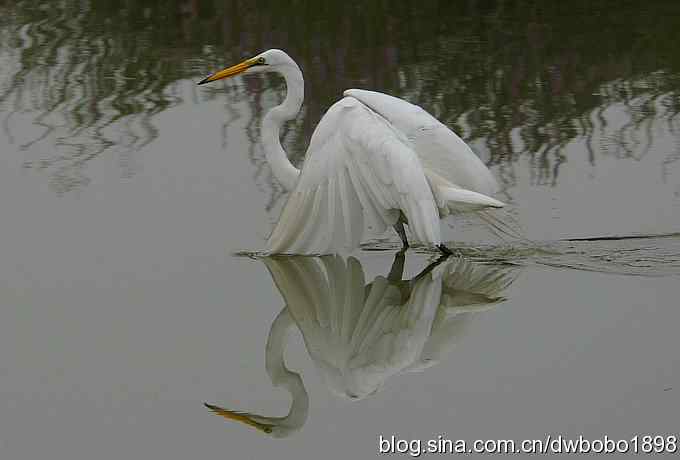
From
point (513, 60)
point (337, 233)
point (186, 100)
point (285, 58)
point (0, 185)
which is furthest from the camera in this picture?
point (513, 60)

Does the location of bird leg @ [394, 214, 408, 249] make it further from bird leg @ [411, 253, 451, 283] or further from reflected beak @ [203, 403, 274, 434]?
reflected beak @ [203, 403, 274, 434]

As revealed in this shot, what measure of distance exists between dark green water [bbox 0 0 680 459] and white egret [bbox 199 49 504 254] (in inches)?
7.8

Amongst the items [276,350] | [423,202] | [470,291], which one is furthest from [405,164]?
[276,350]

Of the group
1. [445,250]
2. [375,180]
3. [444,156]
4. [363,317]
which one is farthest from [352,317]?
[444,156]

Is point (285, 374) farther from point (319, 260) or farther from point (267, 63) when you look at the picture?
point (267, 63)

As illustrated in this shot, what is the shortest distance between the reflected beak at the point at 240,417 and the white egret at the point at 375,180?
1358 millimetres

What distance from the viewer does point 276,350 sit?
4.98m

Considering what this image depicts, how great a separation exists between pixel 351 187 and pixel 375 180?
0.18 meters

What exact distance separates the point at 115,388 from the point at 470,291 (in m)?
1.78

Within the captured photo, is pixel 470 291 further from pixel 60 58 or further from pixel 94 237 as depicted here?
pixel 60 58

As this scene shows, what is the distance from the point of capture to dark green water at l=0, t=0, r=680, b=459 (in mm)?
4512

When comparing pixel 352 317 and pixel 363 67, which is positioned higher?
pixel 363 67

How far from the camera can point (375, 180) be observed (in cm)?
571

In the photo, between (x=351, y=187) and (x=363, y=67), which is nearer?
(x=351, y=187)
